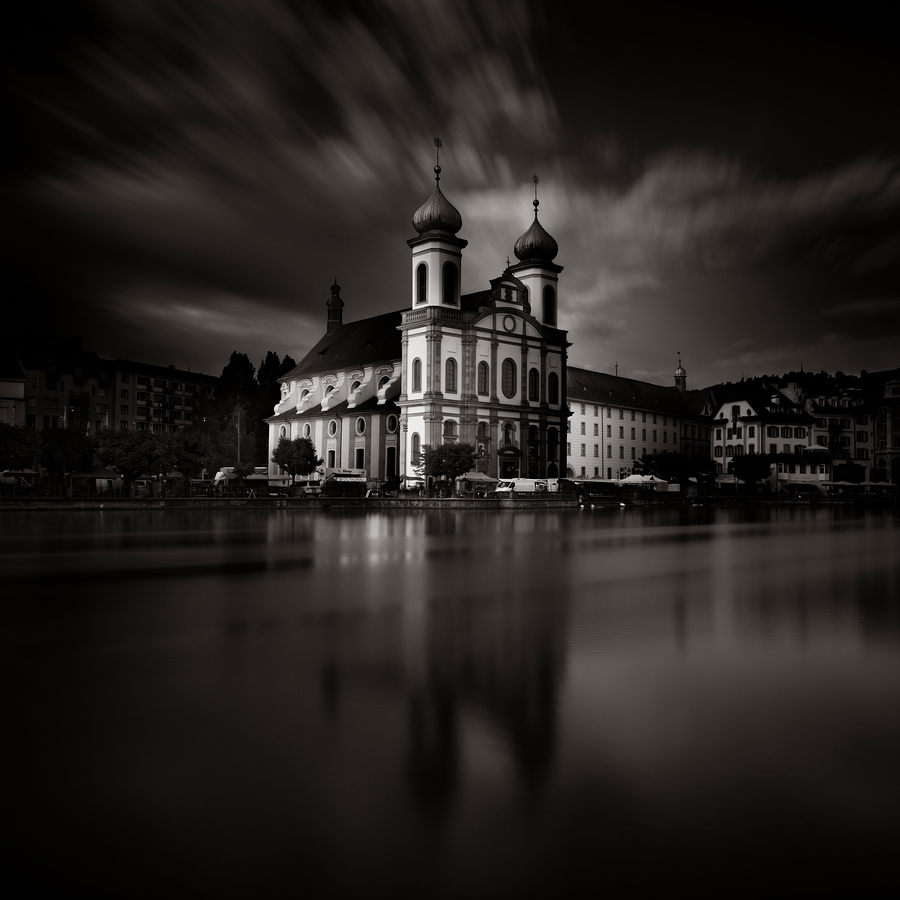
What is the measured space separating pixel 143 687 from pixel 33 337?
12587 centimetres

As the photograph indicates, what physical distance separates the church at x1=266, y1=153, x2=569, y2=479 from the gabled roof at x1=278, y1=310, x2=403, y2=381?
44cm

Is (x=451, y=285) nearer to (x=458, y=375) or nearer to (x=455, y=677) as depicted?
(x=458, y=375)

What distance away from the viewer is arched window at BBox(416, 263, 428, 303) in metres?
76.9

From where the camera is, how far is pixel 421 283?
77375 mm

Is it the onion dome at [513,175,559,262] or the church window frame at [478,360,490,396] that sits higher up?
the onion dome at [513,175,559,262]

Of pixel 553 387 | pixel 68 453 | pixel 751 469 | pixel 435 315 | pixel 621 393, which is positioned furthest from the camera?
pixel 621 393

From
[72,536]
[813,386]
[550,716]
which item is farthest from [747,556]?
[813,386]

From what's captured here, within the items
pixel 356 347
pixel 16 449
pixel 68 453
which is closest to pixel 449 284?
pixel 356 347

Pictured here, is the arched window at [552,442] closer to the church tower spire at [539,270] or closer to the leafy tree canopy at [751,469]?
the church tower spire at [539,270]

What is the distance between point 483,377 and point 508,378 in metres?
2.86

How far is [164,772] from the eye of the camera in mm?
4977

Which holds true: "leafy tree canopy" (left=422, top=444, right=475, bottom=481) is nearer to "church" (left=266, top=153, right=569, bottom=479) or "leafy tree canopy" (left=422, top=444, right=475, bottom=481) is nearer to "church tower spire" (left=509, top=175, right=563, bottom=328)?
"church" (left=266, top=153, right=569, bottom=479)

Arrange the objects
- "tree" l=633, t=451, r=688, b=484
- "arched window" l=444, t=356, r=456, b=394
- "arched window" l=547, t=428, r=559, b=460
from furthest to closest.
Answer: "tree" l=633, t=451, r=688, b=484 → "arched window" l=547, t=428, r=559, b=460 → "arched window" l=444, t=356, r=456, b=394

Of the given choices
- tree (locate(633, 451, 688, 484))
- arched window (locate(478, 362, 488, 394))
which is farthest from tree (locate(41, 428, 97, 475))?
tree (locate(633, 451, 688, 484))
